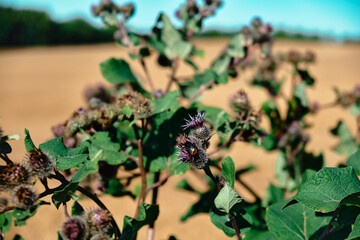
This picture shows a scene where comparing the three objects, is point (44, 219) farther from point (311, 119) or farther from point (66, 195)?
point (311, 119)

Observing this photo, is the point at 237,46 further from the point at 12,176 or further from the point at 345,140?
the point at 12,176

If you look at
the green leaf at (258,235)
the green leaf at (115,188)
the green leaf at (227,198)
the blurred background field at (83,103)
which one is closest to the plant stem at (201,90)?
the blurred background field at (83,103)

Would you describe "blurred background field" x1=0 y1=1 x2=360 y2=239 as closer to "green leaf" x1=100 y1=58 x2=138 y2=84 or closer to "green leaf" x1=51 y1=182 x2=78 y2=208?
"green leaf" x1=100 y1=58 x2=138 y2=84

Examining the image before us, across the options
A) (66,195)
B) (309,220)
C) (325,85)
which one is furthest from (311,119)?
(66,195)

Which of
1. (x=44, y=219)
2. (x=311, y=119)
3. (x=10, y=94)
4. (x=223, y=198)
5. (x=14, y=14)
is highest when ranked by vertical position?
(x=14, y=14)

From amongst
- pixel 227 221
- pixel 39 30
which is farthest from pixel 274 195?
pixel 39 30

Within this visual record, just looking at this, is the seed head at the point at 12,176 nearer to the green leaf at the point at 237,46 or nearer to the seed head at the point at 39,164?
the seed head at the point at 39,164

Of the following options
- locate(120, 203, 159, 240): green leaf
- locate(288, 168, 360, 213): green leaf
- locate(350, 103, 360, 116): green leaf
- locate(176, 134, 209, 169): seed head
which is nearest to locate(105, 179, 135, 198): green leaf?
locate(120, 203, 159, 240): green leaf
